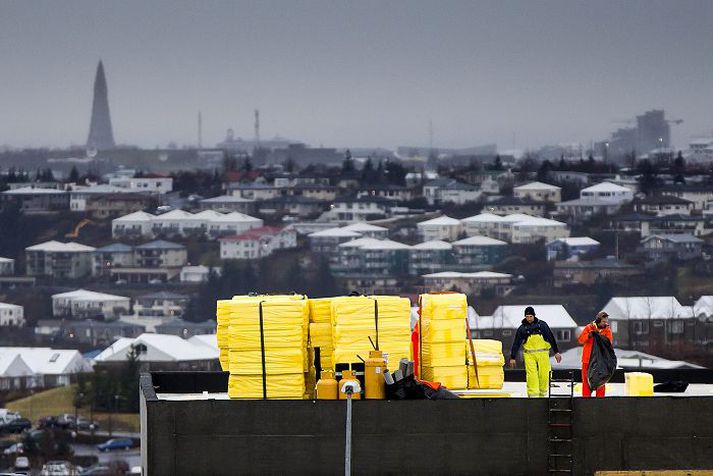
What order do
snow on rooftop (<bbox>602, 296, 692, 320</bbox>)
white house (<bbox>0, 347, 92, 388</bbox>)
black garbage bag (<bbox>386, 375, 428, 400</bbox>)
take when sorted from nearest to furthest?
1. black garbage bag (<bbox>386, 375, 428, 400</bbox>)
2. white house (<bbox>0, 347, 92, 388</bbox>)
3. snow on rooftop (<bbox>602, 296, 692, 320</bbox>)

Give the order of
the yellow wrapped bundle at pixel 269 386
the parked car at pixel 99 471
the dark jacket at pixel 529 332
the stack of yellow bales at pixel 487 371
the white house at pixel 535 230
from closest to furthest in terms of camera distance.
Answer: the yellow wrapped bundle at pixel 269 386 < the stack of yellow bales at pixel 487 371 < the dark jacket at pixel 529 332 < the parked car at pixel 99 471 < the white house at pixel 535 230

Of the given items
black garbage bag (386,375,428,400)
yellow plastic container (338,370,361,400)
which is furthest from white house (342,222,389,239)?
black garbage bag (386,375,428,400)

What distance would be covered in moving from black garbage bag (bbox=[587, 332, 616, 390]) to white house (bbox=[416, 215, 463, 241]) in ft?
531

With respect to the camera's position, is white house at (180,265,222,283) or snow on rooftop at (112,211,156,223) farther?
snow on rooftop at (112,211,156,223)

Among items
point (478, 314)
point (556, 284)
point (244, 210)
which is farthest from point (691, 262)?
point (244, 210)

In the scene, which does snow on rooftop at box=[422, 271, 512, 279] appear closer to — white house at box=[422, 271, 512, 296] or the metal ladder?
white house at box=[422, 271, 512, 296]

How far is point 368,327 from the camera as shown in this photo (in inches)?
575

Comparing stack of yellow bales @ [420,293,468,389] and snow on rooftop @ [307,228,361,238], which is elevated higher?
stack of yellow bales @ [420,293,468,389]

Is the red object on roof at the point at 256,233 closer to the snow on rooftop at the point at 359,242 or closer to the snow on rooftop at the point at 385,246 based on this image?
the snow on rooftop at the point at 359,242

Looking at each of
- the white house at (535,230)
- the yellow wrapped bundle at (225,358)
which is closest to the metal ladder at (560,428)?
the yellow wrapped bundle at (225,358)

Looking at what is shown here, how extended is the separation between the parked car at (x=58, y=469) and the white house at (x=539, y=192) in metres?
111

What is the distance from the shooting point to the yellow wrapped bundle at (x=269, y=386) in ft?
46.8

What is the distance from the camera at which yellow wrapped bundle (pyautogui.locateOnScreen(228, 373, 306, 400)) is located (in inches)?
561

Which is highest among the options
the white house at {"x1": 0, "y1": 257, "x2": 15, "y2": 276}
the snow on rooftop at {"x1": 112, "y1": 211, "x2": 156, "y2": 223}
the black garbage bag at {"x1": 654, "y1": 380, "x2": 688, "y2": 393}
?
the black garbage bag at {"x1": 654, "y1": 380, "x2": 688, "y2": 393}
